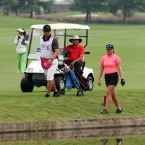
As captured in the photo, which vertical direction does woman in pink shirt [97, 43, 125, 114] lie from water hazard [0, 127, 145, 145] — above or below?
above

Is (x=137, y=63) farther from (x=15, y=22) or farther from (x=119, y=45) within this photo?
(x=15, y=22)

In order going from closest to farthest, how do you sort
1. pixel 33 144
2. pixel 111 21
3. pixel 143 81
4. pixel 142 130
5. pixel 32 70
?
pixel 33 144 → pixel 142 130 → pixel 32 70 → pixel 143 81 → pixel 111 21

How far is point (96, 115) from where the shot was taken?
16.2 meters

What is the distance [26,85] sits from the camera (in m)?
20.0

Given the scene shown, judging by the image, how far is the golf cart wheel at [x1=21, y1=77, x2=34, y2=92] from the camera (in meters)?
19.9

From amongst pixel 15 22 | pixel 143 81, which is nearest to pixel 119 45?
pixel 143 81

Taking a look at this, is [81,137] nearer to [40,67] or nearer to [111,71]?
[111,71]

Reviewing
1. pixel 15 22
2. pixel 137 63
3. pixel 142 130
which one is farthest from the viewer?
pixel 15 22

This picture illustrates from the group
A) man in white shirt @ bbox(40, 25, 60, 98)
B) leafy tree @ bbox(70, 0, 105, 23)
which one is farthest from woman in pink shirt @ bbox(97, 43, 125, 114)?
leafy tree @ bbox(70, 0, 105, 23)

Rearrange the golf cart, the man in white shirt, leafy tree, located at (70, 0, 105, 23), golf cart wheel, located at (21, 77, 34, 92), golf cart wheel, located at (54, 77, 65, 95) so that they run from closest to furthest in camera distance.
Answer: the man in white shirt, golf cart wheel, located at (54, 77, 65, 95), the golf cart, golf cart wheel, located at (21, 77, 34, 92), leafy tree, located at (70, 0, 105, 23)

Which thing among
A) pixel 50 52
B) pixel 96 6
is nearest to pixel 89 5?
pixel 96 6

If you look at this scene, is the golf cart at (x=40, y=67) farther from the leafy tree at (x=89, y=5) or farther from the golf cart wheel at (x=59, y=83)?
the leafy tree at (x=89, y=5)

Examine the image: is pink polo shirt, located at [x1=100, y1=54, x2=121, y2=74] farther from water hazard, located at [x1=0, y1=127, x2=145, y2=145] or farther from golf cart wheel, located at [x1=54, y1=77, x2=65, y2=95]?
golf cart wheel, located at [x1=54, y1=77, x2=65, y2=95]

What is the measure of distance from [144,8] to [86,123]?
392 feet
